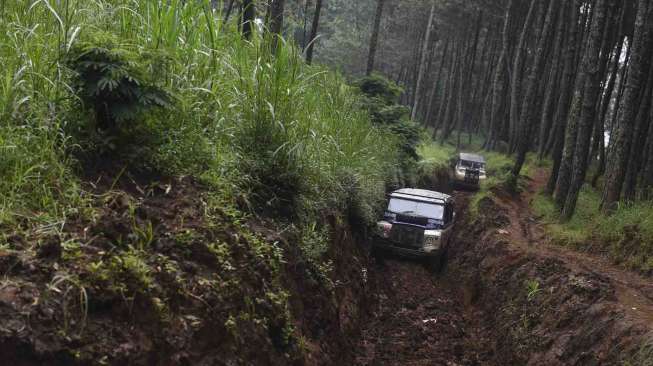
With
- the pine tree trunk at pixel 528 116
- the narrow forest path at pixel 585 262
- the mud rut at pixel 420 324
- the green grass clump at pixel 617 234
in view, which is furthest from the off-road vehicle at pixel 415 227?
the pine tree trunk at pixel 528 116

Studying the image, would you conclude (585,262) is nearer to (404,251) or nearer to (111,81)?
(404,251)

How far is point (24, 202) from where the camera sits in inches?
139

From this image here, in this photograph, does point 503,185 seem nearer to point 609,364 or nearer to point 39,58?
point 609,364

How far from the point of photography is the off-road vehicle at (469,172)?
21.8 meters

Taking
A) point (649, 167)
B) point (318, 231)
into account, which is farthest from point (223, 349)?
point (649, 167)

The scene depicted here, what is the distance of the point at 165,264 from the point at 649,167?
13.4 metres

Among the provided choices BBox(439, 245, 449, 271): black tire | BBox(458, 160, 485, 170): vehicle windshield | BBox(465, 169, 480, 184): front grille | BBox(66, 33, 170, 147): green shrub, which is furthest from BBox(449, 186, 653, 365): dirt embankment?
BBox(458, 160, 485, 170): vehicle windshield

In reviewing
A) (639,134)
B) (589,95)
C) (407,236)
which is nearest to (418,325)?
(407,236)

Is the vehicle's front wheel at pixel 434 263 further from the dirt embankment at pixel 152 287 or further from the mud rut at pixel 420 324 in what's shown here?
the dirt embankment at pixel 152 287

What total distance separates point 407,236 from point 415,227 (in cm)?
25

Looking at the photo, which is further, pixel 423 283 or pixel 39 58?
pixel 423 283

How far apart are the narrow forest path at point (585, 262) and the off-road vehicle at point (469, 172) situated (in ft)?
14.9

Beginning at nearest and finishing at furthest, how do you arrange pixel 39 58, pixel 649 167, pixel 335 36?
pixel 39 58 < pixel 649 167 < pixel 335 36

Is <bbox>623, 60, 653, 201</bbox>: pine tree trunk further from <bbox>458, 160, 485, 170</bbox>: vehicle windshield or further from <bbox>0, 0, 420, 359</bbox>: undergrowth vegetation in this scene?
<bbox>0, 0, 420, 359</bbox>: undergrowth vegetation
